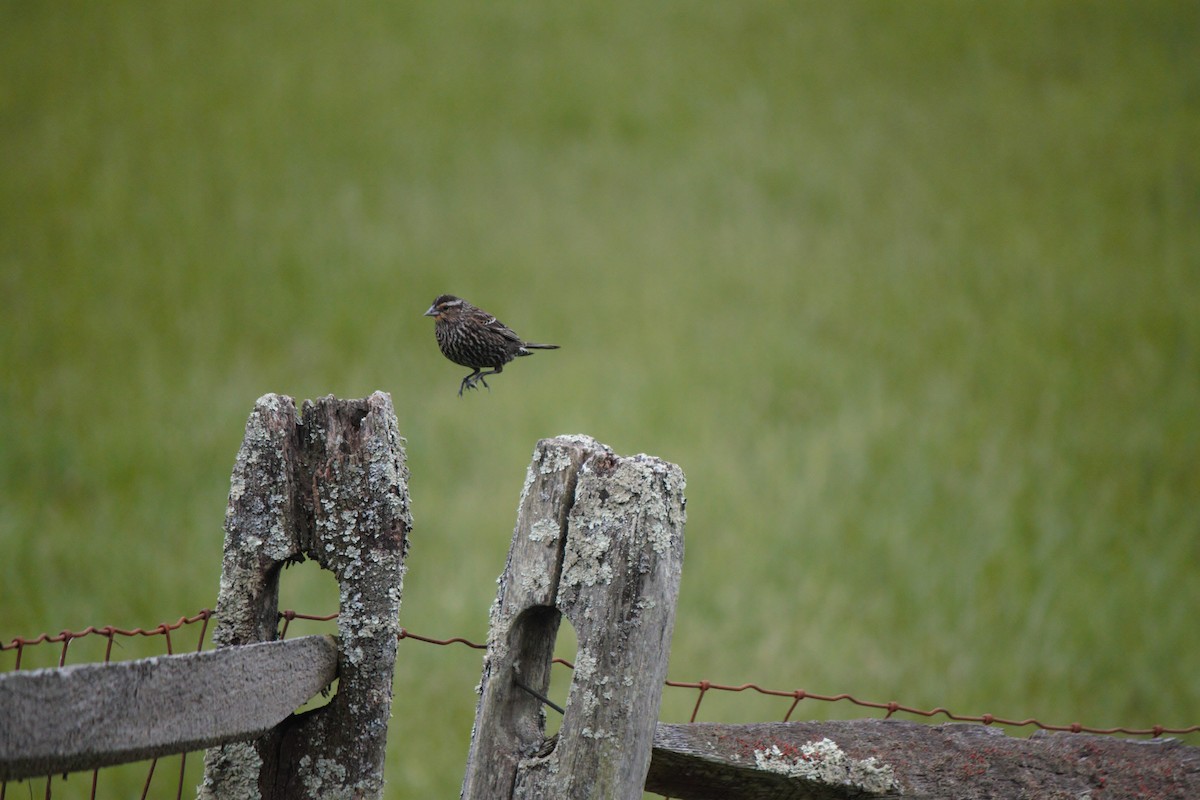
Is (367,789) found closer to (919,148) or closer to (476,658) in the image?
(476,658)

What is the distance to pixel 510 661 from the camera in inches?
93.0

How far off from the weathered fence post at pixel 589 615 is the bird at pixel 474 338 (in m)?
0.39

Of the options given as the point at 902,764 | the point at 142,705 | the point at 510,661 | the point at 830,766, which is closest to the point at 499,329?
the point at 510,661

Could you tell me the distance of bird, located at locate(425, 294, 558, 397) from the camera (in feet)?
8.58

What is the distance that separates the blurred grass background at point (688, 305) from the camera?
9.04 meters

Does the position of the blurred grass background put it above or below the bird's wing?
above

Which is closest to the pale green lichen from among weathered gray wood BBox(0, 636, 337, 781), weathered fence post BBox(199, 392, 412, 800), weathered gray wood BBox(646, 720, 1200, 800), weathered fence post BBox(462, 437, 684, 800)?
weathered gray wood BBox(646, 720, 1200, 800)

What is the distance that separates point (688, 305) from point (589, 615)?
430 inches

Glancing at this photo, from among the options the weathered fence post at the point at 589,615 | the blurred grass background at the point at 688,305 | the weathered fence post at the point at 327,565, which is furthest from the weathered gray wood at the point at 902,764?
the blurred grass background at the point at 688,305

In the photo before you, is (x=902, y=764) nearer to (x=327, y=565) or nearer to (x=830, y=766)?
(x=830, y=766)

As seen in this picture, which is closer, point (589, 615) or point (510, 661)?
point (589, 615)

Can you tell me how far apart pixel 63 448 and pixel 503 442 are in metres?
4.37

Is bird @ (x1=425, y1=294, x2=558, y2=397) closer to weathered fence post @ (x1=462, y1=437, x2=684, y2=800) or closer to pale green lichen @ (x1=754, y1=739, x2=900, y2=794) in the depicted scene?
weathered fence post @ (x1=462, y1=437, x2=684, y2=800)

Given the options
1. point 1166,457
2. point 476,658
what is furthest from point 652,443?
point 1166,457
